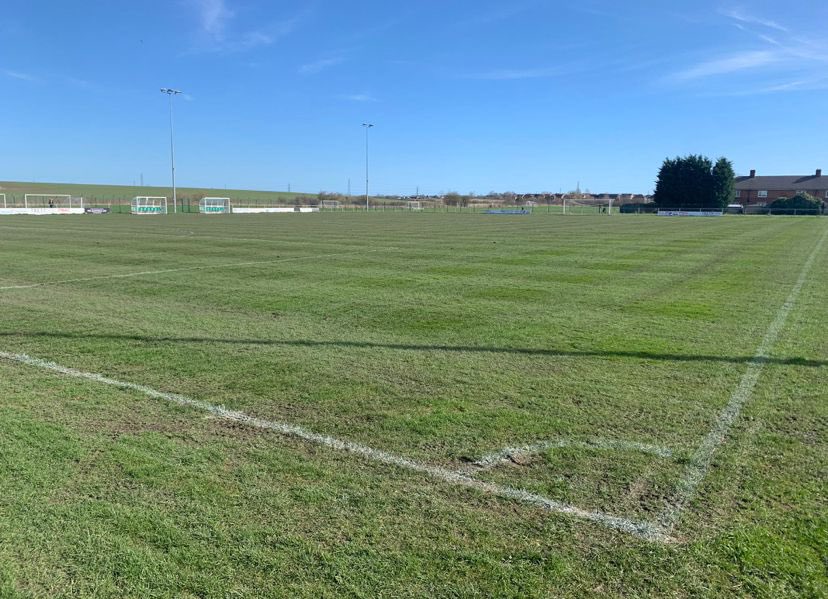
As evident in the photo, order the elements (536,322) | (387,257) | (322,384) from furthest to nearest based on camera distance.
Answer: (387,257)
(536,322)
(322,384)

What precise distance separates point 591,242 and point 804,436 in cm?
1960

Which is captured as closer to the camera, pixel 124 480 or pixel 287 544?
pixel 287 544

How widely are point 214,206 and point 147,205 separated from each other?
8203 millimetres

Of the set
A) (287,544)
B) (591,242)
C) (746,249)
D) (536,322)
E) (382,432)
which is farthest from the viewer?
(591,242)

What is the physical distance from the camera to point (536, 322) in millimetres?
8281

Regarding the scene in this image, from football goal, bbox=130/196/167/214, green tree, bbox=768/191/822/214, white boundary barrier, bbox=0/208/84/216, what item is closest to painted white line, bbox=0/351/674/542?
white boundary barrier, bbox=0/208/84/216

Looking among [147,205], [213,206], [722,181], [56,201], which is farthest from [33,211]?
[722,181]

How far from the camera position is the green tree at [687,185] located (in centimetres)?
8562

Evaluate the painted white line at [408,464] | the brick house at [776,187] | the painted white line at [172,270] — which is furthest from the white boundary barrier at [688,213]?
the painted white line at [408,464]

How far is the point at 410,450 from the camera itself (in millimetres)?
4051

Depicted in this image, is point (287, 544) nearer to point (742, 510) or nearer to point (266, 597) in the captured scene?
point (266, 597)

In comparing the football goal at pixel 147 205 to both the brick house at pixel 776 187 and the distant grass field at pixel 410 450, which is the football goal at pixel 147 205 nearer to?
the distant grass field at pixel 410 450

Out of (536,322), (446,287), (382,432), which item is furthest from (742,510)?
(446,287)

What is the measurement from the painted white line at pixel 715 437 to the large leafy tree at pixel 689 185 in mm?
86911
